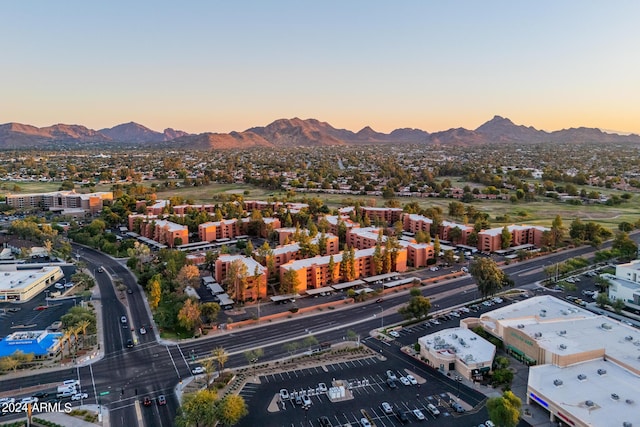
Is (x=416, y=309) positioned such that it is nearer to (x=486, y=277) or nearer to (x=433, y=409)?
(x=486, y=277)

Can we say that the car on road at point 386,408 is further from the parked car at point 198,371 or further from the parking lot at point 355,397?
the parked car at point 198,371

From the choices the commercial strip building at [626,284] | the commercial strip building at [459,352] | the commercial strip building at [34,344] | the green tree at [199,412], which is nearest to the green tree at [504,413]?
the commercial strip building at [459,352]

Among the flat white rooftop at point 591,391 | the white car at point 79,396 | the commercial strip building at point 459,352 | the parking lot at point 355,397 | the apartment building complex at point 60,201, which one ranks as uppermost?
the apartment building complex at point 60,201

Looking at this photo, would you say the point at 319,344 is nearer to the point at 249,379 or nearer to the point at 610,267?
the point at 249,379

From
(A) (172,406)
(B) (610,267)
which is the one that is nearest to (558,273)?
(B) (610,267)

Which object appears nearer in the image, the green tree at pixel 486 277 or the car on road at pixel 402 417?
the car on road at pixel 402 417

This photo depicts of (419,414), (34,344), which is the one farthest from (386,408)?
(34,344)

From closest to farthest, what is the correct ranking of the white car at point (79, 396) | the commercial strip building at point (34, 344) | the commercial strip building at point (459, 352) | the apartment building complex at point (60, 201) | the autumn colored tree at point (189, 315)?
the white car at point (79, 396), the commercial strip building at point (459, 352), the commercial strip building at point (34, 344), the autumn colored tree at point (189, 315), the apartment building complex at point (60, 201)
